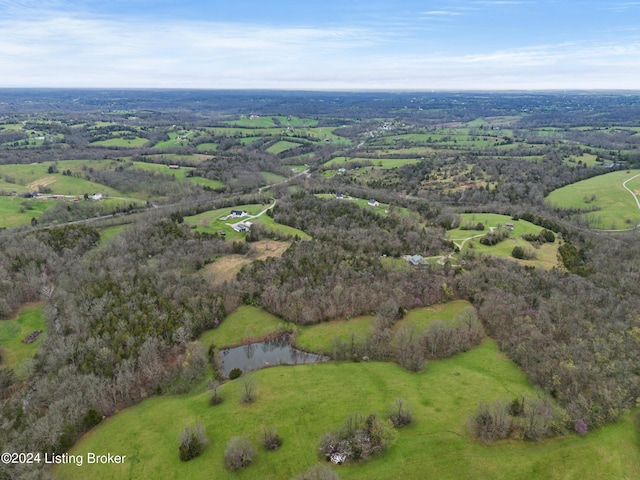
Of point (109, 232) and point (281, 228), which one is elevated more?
point (281, 228)

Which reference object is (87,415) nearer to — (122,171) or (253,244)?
(253,244)

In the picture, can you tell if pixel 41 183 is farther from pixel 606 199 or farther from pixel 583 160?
pixel 583 160

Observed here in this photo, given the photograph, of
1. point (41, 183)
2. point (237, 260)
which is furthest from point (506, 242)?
point (41, 183)

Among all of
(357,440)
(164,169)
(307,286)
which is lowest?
(357,440)

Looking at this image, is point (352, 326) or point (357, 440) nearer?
point (357, 440)

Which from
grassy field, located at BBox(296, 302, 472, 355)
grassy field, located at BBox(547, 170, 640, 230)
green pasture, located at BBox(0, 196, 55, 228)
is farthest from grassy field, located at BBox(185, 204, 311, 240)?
grassy field, located at BBox(547, 170, 640, 230)

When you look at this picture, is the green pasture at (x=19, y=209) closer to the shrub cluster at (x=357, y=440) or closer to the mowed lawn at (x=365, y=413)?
the mowed lawn at (x=365, y=413)

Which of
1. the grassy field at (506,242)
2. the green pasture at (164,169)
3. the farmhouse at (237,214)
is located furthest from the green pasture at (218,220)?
the grassy field at (506,242)
